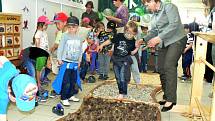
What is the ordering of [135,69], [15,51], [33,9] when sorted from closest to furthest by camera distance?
[15,51] < [135,69] < [33,9]

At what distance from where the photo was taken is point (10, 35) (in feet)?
13.2

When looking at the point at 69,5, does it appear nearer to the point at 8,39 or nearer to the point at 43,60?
the point at 8,39

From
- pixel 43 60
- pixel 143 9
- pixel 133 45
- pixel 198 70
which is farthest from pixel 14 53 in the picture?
pixel 143 9

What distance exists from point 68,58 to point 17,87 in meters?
2.14

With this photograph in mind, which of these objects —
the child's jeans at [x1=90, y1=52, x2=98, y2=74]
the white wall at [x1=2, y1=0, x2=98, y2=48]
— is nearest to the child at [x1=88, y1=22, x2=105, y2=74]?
the child's jeans at [x1=90, y1=52, x2=98, y2=74]

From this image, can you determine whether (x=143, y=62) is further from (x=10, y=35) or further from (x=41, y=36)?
(x=10, y=35)

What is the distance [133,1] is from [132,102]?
16.5 ft

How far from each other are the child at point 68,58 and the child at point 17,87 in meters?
1.93

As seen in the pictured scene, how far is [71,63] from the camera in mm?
3447

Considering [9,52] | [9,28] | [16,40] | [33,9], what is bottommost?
[9,52]

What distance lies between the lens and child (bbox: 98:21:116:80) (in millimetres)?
5340

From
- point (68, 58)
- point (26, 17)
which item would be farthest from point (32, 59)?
point (26, 17)

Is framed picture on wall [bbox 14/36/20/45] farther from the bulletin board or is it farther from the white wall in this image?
the white wall

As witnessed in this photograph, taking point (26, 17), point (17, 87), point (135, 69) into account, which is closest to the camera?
point (17, 87)
